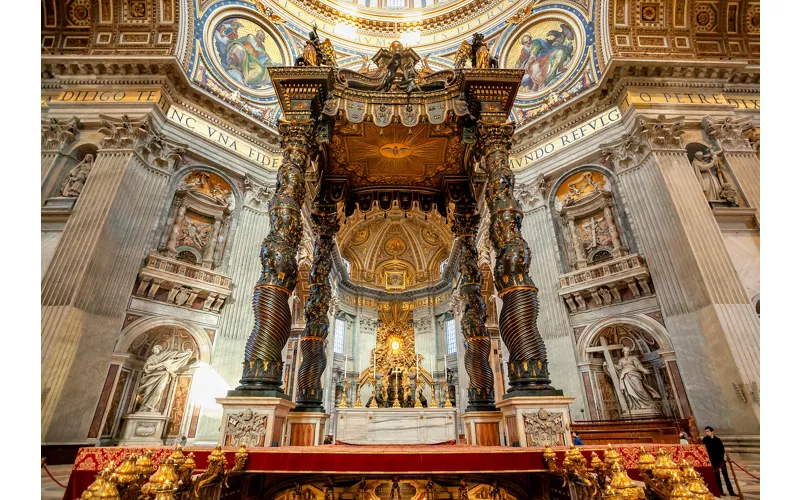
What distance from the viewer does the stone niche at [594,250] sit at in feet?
29.2

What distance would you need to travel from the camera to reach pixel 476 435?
5.21 m

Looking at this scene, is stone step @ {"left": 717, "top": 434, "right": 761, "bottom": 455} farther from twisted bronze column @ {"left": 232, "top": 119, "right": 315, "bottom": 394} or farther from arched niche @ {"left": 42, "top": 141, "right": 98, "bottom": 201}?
arched niche @ {"left": 42, "top": 141, "right": 98, "bottom": 201}

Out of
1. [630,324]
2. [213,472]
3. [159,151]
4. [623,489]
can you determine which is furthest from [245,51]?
[623,489]

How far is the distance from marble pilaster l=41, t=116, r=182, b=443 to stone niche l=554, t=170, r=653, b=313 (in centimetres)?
1131

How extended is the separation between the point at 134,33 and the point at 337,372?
1631 cm

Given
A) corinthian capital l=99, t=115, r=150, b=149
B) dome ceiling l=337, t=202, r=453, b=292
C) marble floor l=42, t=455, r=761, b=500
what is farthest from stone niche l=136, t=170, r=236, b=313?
dome ceiling l=337, t=202, r=453, b=292

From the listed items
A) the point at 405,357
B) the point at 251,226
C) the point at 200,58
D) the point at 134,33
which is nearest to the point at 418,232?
the point at 405,357

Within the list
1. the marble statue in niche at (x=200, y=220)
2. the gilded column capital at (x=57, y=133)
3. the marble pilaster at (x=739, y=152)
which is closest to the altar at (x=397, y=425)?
the marble statue in niche at (x=200, y=220)

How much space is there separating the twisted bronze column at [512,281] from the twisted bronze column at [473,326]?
213 cm

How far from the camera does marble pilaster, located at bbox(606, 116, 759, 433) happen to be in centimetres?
693

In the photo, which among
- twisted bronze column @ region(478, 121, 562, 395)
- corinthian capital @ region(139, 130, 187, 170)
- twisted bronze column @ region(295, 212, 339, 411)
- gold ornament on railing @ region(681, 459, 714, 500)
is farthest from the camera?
corinthian capital @ region(139, 130, 187, 170)

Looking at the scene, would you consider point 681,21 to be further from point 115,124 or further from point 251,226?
point 115,124

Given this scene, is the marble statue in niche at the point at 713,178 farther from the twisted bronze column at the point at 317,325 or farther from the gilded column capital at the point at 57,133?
the gilded column capital at the point at 57,133

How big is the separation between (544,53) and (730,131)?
21.4 feet
